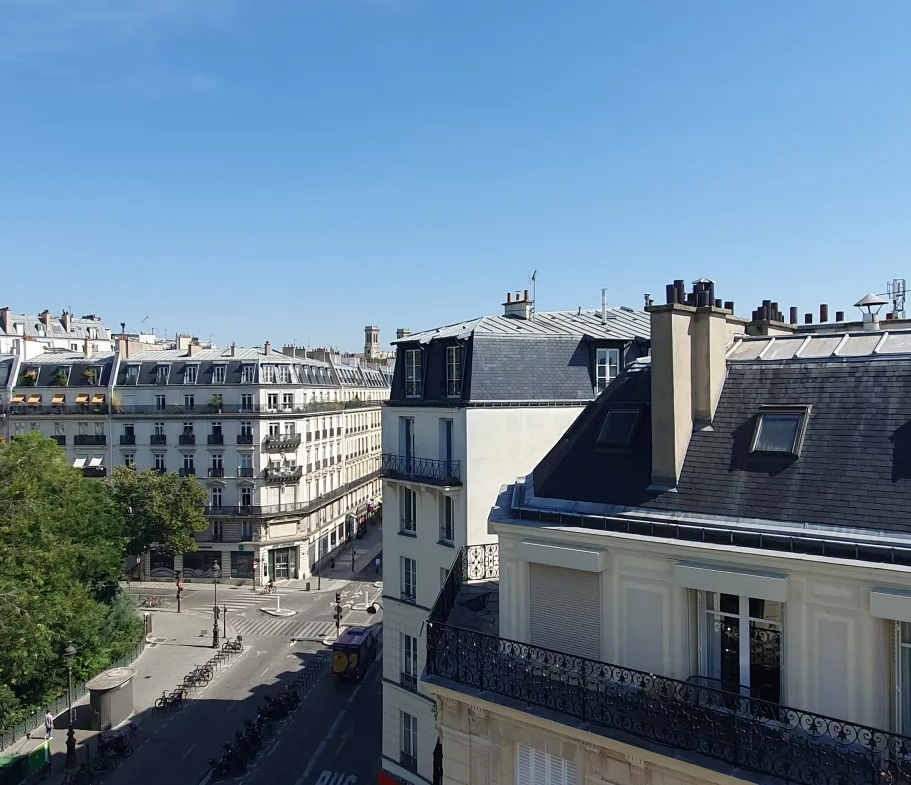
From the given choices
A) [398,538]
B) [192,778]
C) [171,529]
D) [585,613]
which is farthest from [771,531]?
[171,529]

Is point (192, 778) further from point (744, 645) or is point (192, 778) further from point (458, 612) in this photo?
point (744, 645)

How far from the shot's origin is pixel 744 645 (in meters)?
9.10

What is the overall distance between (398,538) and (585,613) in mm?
12591

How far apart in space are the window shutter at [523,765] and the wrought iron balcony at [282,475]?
128ft

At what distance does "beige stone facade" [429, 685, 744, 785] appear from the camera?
8.77m

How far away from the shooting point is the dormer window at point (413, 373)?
21688mm

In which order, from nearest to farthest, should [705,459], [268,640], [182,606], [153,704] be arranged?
[705,459] → [153,704] → [268,640] → [182,606]

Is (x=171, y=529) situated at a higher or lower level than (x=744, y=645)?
lower

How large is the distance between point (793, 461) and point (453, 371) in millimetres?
11629

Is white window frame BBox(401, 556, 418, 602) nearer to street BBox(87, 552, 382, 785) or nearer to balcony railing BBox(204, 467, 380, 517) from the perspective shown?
street BBox(87, 552, 382, 785)

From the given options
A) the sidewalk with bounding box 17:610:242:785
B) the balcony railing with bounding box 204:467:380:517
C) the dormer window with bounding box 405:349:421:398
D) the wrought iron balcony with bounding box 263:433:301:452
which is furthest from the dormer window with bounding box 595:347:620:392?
the wrought iron balcony with bounding box 263:433:301:452

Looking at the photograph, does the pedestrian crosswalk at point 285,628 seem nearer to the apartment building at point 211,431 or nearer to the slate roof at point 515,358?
the apartment building at point 211,431

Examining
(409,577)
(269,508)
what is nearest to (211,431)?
(269,508)

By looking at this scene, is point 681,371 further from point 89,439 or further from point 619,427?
point 89,439
